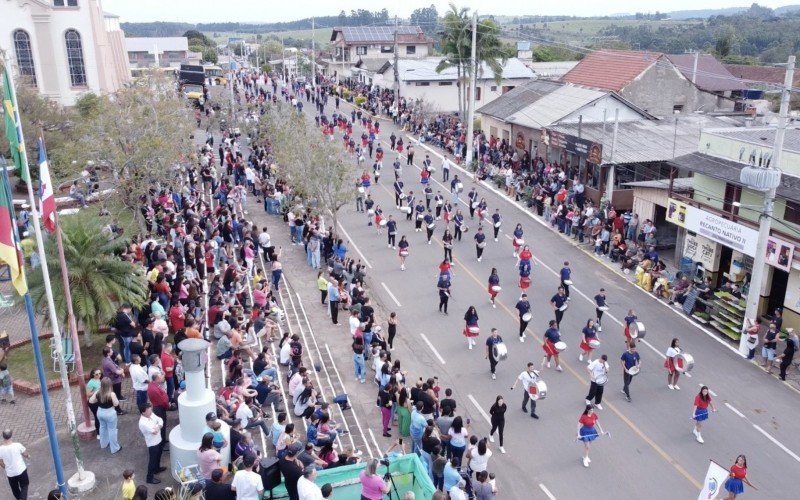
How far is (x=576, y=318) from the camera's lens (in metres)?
22.5

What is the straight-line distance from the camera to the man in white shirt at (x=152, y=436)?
40.2 ft

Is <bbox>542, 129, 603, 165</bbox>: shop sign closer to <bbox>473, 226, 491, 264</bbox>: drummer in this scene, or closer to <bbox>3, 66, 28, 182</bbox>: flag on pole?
<bbox>473, 226, 491, 264</bbox>: drummer

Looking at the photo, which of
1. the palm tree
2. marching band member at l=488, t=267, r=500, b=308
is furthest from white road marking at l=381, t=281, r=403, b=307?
the palm tree

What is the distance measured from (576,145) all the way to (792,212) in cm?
1342

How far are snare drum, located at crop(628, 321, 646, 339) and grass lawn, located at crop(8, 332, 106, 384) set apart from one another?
1351cm

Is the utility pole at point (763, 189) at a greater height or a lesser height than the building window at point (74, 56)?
lesser

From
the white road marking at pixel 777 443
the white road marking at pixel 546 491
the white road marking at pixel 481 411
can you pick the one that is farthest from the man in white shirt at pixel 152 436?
the white road marking at pixel 777 443

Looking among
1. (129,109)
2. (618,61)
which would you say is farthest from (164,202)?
(618,61)

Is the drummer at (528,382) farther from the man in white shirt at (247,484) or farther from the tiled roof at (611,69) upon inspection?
the tiled roof at (611,69)

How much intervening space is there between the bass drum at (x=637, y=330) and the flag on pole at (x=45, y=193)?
1405 cm

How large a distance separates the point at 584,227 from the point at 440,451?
1846 cm

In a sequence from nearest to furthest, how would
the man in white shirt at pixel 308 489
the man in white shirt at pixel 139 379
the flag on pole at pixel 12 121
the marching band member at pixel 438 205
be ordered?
1. the man in white shirt at pixel 308 489
2. the flag on pole at pixel 12 121
3. the man in white shirt at pixel 139 379
4. the marching band member at pixel 438 205

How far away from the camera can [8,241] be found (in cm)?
1082

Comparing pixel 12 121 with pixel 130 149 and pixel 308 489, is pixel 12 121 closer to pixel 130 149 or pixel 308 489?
pixel 308 489
